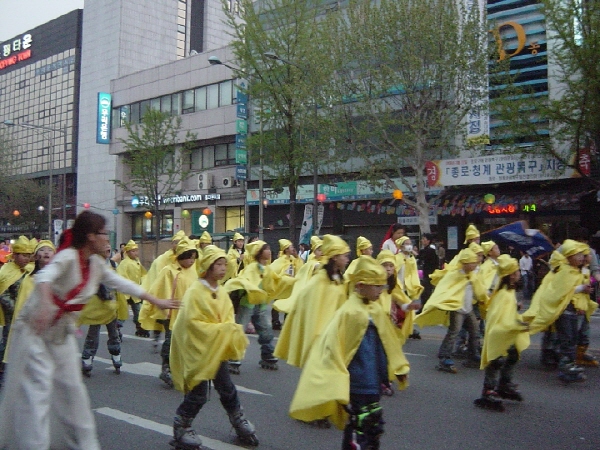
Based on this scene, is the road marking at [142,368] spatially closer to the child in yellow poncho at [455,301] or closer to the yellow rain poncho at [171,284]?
the yellow rain poncho at [171,284]

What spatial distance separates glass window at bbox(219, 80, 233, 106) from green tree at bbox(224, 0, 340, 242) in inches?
396

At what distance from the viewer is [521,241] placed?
29.5 feet

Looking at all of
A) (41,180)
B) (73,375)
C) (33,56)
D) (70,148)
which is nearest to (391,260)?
(73,375)

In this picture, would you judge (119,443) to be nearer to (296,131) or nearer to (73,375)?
(73,375)

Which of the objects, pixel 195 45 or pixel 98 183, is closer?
pixel 98 183

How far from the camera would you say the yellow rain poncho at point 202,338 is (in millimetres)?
4926

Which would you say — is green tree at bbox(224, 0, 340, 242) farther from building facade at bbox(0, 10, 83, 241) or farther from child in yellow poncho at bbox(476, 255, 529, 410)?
building facade at bbox(0, 10, 83, 241)

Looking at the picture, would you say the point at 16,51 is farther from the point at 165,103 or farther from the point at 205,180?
the point at 205,180

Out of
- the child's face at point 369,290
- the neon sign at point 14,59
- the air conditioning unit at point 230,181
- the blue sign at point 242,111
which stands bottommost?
the child's face at point 369,290

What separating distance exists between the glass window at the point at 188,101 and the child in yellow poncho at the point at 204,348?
32.7 metres

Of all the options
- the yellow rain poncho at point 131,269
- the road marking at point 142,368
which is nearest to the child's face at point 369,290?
the road marking at point 142,368

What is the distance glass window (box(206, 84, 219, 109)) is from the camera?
35219 mm

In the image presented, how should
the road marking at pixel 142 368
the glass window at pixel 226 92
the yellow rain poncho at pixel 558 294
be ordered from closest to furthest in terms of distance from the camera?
1. the yellow rain poncho at pixel 558 294
2. the road marking at pixel 142 368
3. the glass window at pixel 226 92

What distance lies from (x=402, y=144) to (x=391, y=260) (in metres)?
13.8
